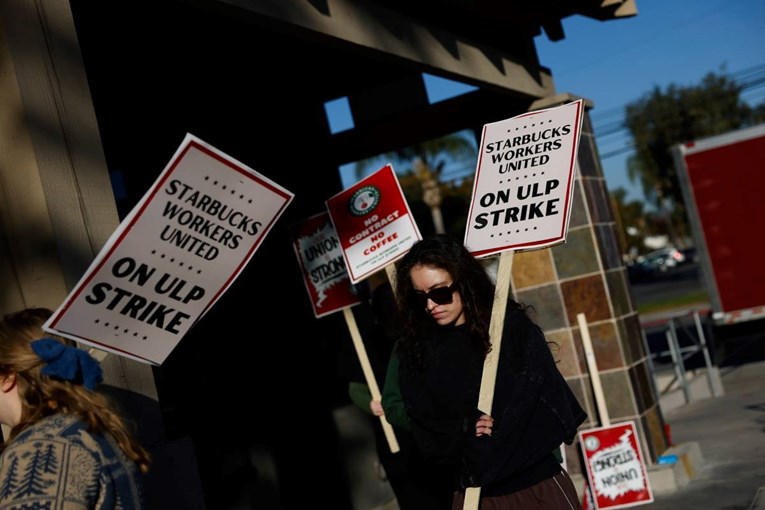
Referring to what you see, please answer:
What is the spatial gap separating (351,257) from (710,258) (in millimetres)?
10122

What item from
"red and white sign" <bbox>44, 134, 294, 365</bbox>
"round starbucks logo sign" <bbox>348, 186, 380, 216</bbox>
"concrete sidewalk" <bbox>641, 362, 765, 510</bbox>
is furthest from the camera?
"concrete sidewalk" <bbox>641, 362, 765, 510</bbox>

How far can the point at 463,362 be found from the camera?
3588 millimetres

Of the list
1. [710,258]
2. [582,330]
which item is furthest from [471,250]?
[710,258]

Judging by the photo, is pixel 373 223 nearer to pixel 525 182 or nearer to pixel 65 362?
pixel 525 182

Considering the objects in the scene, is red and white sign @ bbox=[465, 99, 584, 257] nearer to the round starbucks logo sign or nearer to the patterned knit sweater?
the round starbucks logo sign

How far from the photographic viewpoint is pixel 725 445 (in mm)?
9617

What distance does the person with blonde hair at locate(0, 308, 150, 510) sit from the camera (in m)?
2.35

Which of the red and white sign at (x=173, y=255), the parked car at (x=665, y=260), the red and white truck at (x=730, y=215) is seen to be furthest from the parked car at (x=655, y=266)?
the red and white sign at (x=173, y=255)

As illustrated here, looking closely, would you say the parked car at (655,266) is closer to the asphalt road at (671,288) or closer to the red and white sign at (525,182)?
the asphalt road at (671,288)

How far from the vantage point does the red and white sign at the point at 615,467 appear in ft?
25.3

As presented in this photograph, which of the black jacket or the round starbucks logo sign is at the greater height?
the round starbucks logo sign

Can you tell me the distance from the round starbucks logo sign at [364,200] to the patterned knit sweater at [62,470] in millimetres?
3132

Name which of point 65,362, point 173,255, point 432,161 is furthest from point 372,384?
point 432,161

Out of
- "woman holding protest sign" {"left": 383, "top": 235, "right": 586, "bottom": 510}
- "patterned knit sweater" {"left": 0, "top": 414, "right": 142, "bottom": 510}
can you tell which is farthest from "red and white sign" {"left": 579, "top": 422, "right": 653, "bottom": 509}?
"patterned knit sweater" {"left": 0, "top": 414, "right": 142, "bottom": 510}
